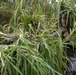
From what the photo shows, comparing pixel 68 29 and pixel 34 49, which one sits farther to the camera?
pixel 68 29

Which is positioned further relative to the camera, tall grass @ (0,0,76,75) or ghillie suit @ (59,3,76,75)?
ghillie suit @ (59,3,76,75)

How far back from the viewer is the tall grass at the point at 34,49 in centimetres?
192

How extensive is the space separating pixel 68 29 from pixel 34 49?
71 cm

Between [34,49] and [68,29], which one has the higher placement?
[68,29]

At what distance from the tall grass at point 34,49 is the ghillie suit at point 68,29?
2.4 inches

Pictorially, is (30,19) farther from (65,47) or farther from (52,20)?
(65,47)

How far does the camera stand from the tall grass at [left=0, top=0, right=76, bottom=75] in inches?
75.5

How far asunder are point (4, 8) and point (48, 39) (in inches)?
44.0

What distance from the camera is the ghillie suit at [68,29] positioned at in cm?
231

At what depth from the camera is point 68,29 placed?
2643 millimetres

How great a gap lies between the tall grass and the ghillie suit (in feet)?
0.20

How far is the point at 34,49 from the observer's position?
6.79 feet

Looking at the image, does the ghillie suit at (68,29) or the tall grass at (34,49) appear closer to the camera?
the tall grass at (34,49)

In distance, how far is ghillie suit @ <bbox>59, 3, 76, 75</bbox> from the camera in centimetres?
231
